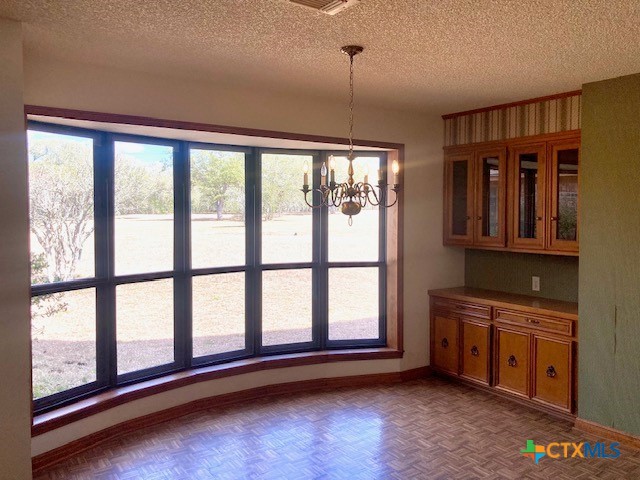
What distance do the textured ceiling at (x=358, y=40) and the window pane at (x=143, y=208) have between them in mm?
782

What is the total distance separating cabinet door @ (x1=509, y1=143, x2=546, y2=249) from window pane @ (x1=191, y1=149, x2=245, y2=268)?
239cm

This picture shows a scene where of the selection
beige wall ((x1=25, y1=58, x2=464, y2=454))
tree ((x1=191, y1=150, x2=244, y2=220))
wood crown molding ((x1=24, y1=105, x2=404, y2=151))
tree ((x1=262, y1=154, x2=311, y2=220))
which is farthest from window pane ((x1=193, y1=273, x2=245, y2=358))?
wood crown molding ((x1=24, y1=105, x2=404, y2=151))

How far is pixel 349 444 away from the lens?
3.62 m

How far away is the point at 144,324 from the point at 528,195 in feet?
11.0

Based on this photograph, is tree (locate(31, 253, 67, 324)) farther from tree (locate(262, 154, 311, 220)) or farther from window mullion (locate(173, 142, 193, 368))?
tree (locate(262, 154, 311, 220))

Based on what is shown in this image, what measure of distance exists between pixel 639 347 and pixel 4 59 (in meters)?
4.26

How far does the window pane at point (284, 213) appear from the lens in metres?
4.81

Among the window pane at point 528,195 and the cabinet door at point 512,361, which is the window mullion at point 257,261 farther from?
the window pane at point 528,195

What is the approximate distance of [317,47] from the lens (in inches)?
119

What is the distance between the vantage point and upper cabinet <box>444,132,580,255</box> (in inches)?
163

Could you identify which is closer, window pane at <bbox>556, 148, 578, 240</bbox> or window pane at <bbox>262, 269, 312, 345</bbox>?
window pane at <bbox>556, 148, 578, 240</bbox>

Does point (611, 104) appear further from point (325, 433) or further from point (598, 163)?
point (325, 433)

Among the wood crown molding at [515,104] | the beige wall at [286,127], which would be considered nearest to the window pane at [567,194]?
the wood crown molding at [515,104]

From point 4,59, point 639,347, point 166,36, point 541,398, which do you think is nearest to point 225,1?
point 166,36
